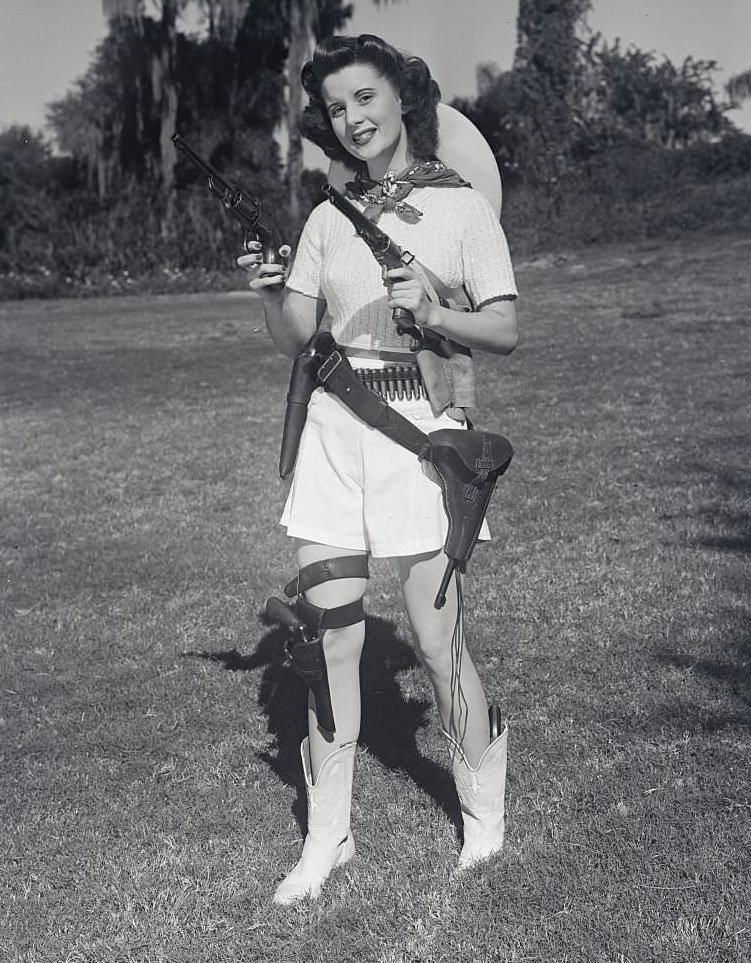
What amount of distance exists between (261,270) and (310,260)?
0.15 metres

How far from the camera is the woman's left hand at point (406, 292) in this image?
2.61m

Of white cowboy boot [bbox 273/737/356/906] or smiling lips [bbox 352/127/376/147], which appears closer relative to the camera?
smiling lips [bbox 352/127/376/147]

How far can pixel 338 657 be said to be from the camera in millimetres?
3090

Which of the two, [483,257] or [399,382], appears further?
[399,382]

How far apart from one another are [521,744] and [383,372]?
5.46ft

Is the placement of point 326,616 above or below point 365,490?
below

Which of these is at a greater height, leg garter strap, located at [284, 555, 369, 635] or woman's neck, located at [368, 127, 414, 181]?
woman's neck, located at [368, 127, 414, 181]

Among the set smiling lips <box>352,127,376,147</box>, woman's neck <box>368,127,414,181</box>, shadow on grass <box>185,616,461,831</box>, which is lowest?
shadow on grass <box>185,616,461,831</box>

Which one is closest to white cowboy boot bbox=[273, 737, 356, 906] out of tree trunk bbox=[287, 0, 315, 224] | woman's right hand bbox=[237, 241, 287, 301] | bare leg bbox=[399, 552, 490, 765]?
bare leg bbox=[399, 552, 490, 765]

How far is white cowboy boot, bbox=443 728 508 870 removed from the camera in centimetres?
319

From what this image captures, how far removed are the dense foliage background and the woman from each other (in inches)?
968

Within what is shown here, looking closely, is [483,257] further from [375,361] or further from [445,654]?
[445,654]

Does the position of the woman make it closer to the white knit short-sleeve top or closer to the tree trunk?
the white knit short-sleeve top

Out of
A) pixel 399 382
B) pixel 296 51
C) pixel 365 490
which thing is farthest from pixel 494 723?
pixel 296 51
